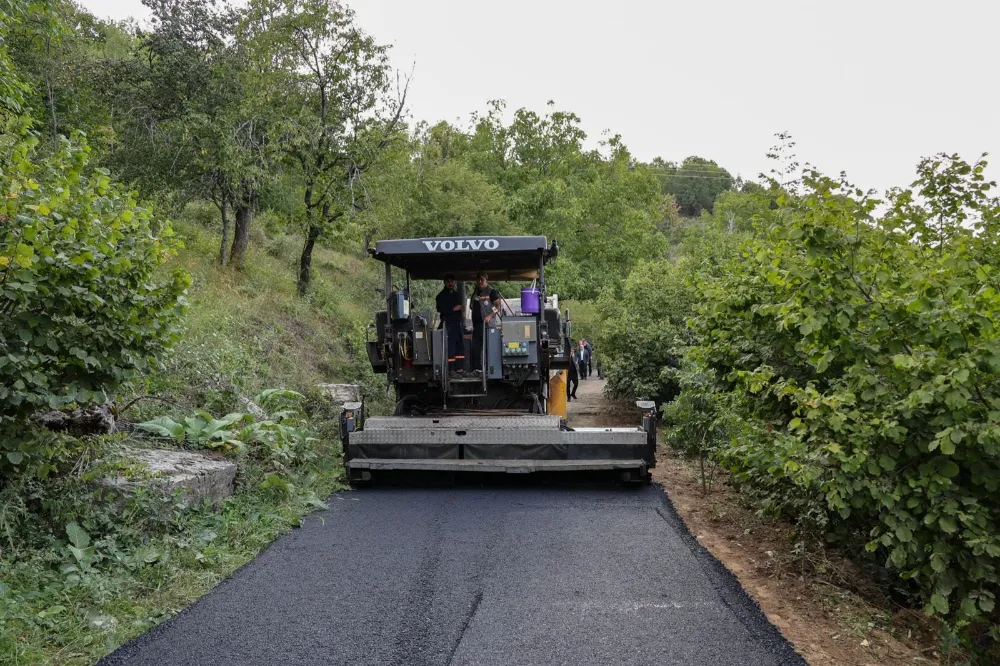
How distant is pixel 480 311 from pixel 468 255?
707mm

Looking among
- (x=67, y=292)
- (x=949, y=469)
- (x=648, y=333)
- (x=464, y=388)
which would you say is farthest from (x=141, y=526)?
(x=648, y=333)

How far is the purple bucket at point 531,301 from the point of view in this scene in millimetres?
9578

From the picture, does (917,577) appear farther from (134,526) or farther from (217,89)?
(217,89)

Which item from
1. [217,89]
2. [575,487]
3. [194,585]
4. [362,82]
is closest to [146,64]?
[217,89]

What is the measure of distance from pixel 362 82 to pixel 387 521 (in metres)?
13.6

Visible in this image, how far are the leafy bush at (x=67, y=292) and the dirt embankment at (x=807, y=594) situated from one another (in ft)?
14.7

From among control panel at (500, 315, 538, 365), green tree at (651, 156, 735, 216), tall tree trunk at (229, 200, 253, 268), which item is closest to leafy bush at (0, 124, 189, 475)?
control panel at (500, 315, 538, 365)

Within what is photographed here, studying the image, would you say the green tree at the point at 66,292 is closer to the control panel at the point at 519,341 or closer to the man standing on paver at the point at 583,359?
the control panel at the point at 519,341

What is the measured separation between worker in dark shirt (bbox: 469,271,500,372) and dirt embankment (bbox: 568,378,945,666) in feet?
9.42

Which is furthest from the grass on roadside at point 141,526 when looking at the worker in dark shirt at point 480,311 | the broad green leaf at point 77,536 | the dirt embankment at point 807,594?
the dirt embankment at point 807,594

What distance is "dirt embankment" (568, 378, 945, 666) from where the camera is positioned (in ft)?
15.3

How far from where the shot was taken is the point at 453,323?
1038 centimetres

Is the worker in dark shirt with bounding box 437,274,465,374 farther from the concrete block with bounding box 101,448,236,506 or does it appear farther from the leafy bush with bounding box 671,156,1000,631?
the leafy bush with bounding box 671,156,1000,631

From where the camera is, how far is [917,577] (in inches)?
178
